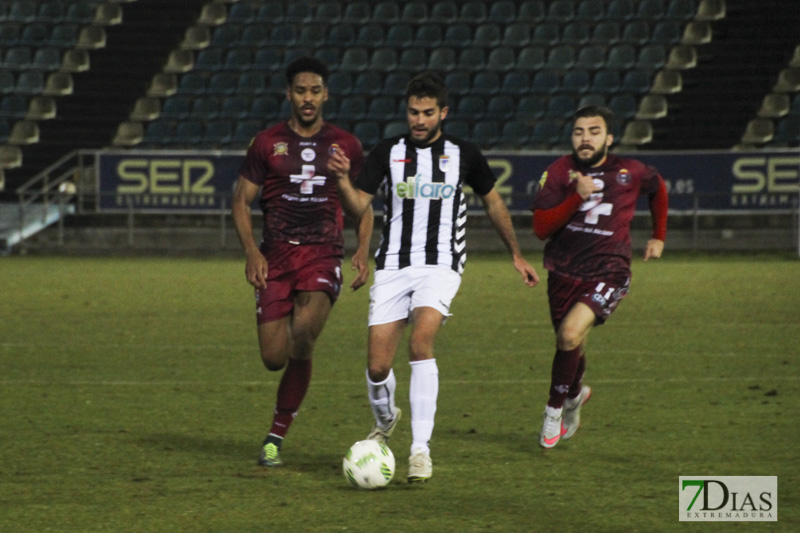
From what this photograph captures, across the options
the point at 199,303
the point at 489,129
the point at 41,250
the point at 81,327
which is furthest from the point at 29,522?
the point at 489,129

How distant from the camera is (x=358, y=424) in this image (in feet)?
22.8

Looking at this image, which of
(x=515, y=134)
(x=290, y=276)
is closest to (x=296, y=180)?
(x=290, y=276)

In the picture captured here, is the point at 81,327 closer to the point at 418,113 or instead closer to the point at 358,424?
the point at 358,424

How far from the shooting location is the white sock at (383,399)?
5.82 meters

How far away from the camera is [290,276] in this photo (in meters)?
6.11

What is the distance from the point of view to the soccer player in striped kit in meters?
5.67

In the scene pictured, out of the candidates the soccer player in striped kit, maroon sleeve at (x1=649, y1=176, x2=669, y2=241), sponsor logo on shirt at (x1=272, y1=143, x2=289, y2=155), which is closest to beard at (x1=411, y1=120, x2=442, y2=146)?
the soccer player in striped kit

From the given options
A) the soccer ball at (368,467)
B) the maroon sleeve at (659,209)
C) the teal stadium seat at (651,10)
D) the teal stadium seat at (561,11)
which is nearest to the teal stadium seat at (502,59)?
the teal stadium seat at (561,11)

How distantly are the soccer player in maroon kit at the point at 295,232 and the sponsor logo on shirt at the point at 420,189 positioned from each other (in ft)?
1.46

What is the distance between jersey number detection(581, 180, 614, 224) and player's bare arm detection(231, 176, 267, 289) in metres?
1.72

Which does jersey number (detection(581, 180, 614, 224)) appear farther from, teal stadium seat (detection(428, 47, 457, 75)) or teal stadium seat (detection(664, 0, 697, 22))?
Result: teal stadium seat (detection(664, 0, 697, 22))

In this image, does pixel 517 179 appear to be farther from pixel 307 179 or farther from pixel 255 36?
pixel 307 179

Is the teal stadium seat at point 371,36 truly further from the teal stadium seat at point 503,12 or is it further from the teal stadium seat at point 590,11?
the teal stadium seat at point 590,11

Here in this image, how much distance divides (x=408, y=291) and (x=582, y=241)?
1.24 meters
